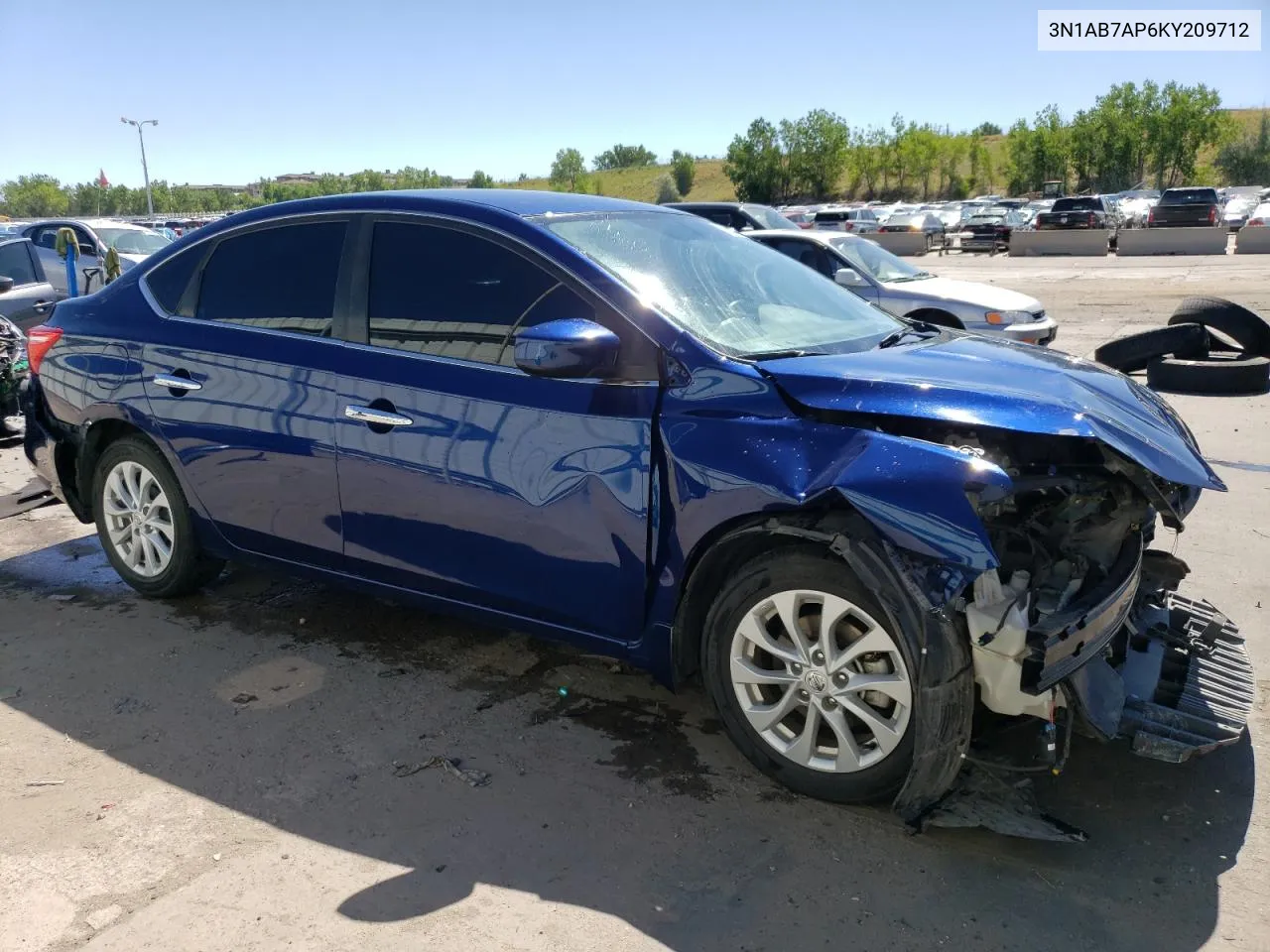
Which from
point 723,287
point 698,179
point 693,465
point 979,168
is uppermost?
point 698,179

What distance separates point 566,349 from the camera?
129 inches

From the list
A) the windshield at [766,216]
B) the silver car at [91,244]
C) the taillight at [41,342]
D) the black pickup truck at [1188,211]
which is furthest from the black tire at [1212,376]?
the black pickup truck at [1188,211]

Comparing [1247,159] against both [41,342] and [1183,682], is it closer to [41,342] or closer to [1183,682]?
[1183,682]

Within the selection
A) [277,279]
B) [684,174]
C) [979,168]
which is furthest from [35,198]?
[277,279]

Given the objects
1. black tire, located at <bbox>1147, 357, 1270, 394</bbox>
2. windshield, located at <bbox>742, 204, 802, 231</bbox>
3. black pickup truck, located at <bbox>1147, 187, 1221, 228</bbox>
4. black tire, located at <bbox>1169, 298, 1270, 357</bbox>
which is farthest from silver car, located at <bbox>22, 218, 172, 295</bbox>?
black pickup truck, located at <bbox>1147, 187, 1221, 228</bbox>

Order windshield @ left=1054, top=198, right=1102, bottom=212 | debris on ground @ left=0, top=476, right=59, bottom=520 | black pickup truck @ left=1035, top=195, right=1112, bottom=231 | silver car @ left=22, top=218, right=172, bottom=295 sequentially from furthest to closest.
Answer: windshield @ left=1054, top=198, right=1102, bottom=212, black pickup truck @ left=1035, top=195, right=1112, bottom=231, silver car @ left=22, top=218, right=172, bottom=295, debris on ground @ left=0, top=476, right=59, bottom=520

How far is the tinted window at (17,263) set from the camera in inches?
546

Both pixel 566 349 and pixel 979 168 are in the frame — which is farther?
pixel 979 168

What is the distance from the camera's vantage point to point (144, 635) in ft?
15.5

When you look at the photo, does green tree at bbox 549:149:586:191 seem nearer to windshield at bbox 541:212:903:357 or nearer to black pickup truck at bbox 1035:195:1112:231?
black pickup truck at bbox 1035:195:1112:231

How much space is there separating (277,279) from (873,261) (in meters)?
8.77

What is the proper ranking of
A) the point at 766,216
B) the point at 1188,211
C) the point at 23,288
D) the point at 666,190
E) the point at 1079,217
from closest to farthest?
the point at 23,288
the point at 766,216
the point at 1188,211
the point at 1079,217
the point at 666,190

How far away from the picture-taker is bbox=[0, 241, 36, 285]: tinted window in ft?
45.5

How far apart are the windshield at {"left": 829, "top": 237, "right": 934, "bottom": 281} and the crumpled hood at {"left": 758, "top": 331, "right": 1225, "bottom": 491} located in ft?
26.6
